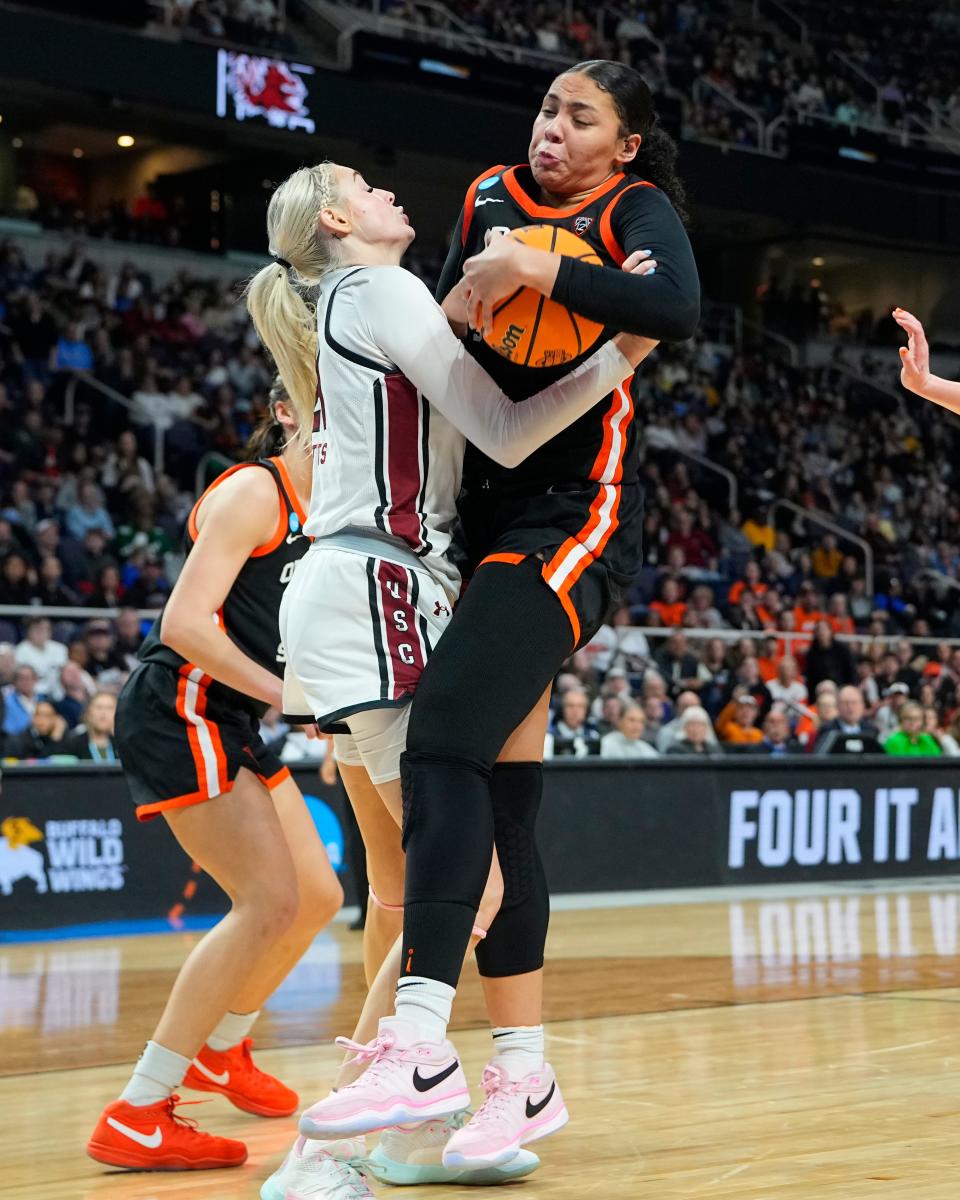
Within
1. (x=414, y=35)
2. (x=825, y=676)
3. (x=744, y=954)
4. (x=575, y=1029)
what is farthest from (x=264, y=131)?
(x=575, y=1029)

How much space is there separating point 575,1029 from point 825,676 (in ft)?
32.2

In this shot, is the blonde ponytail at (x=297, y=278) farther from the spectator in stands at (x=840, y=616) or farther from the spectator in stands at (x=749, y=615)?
the spectator in stands at (x=840, y=616)

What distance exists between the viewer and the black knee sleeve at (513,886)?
337cm

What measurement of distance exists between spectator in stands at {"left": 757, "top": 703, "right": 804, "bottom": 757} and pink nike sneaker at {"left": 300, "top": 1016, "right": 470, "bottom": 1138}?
9646 mm

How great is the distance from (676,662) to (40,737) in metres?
5.77

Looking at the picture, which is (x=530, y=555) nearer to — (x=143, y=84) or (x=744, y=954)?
(x=744, y=954)

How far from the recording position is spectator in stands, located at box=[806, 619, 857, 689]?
14.9 meters

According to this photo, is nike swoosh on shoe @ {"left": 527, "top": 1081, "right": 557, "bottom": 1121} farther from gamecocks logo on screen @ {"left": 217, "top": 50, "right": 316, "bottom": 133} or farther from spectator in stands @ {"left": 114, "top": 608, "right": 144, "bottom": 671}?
gamecocks logo on screen @ {"left": 217, "top": 50, "right": 316, "bottom": 133}

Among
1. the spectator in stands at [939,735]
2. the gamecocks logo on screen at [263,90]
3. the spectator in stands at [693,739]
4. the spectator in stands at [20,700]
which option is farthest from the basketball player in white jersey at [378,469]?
the gamecocks logo on screen at [263,90]

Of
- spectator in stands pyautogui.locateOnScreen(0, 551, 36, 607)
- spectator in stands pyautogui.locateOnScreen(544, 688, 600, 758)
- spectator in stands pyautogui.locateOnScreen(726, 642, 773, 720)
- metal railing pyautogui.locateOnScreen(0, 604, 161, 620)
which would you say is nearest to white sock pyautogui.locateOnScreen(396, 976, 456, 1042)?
spectator in stands pyautogui.locateOnScreen(544, 688, 600, 758)

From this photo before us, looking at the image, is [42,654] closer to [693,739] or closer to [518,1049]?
[693,739]

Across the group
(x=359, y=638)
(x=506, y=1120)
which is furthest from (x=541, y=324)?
(x=506, y=1120)

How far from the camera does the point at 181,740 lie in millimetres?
4043

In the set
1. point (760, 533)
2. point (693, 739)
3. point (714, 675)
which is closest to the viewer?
point (693, 739)
